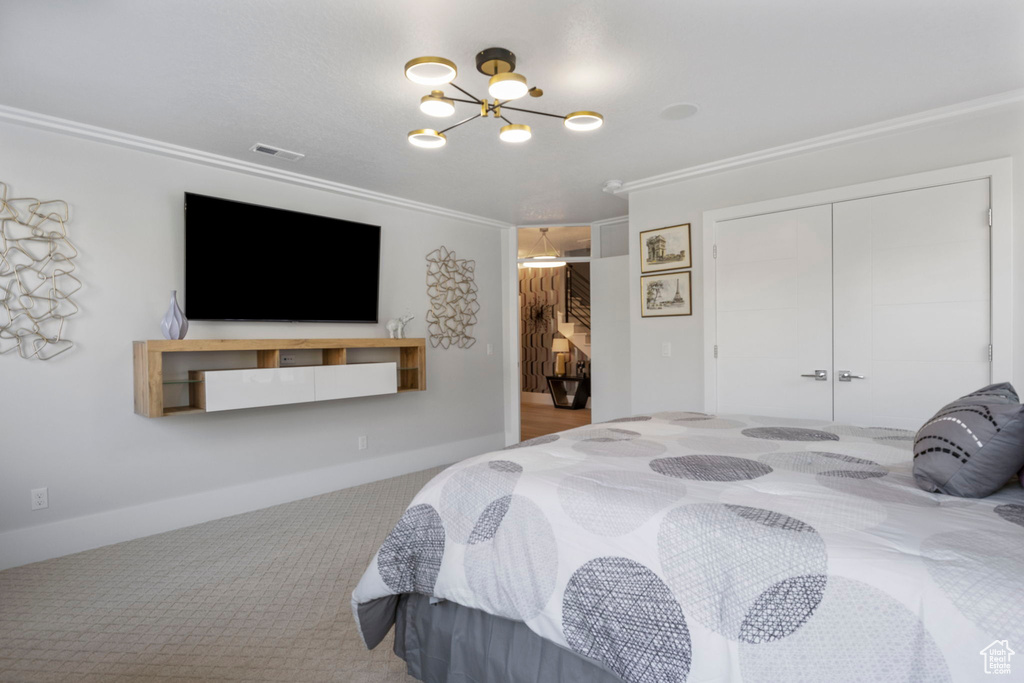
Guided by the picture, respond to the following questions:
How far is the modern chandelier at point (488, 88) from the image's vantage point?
1996 mm

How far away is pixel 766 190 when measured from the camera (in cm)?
361

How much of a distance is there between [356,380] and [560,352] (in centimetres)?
542

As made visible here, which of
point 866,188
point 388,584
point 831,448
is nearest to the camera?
point 388,584

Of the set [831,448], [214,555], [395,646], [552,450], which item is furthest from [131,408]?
[831,448]

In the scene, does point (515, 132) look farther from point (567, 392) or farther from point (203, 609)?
point (567, 392)

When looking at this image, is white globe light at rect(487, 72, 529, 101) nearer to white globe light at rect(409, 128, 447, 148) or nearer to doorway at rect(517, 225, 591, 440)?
white globe light at rect(409, 128, 447, 148)

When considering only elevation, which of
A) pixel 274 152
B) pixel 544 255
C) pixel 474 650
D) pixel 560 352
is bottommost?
pixel 474 650

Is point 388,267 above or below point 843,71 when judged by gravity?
below

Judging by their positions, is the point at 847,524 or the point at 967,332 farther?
the point at 967,332

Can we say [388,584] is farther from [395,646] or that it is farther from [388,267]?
[388,267]

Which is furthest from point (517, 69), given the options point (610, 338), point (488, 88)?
point (610, 338)

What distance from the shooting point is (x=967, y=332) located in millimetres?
2889

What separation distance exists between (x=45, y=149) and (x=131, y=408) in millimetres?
1484

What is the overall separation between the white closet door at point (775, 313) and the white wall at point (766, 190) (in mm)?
190
